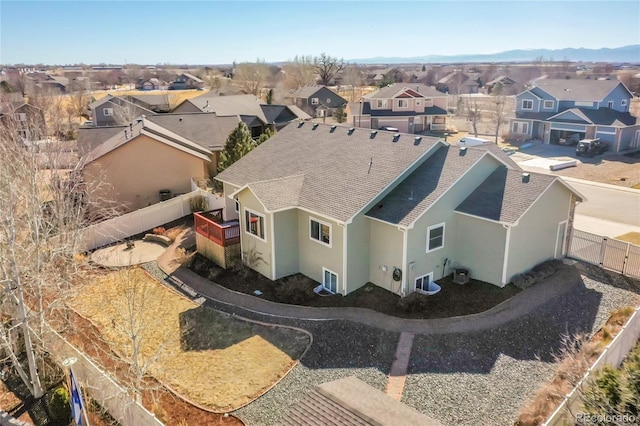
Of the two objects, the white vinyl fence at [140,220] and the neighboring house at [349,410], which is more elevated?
the neighboring house at [349,410]

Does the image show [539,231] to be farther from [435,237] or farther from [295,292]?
[295,292]

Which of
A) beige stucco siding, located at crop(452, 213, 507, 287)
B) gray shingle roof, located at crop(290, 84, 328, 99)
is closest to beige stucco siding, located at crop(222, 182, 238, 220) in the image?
beige stucco siding, located at crop(452, 213, 507, 287)

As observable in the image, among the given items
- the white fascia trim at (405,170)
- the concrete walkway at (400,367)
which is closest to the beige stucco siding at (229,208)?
the white fascia trim at (405,170)

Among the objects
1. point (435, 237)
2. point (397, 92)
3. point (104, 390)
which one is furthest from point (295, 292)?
point (397, 92)

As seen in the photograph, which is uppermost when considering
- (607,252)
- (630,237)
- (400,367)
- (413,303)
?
(607,252)

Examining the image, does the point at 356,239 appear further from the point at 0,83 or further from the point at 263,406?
the point at 0,83

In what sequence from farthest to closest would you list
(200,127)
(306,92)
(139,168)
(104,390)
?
(306,92) → (200,127) → (139,168) → (104,390)

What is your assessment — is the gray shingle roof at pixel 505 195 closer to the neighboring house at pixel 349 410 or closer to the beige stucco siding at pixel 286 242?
the beige stucco siding at pixel 286 242
